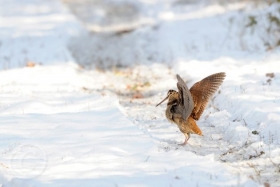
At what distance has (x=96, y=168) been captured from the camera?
20.9 feet

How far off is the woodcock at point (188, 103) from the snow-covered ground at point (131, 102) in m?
0.30

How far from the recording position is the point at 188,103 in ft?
24.3

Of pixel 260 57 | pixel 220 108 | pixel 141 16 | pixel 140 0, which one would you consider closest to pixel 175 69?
pixel 260 57

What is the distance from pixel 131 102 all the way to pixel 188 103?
366 cm

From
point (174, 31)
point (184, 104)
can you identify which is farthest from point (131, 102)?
point (174, 31)

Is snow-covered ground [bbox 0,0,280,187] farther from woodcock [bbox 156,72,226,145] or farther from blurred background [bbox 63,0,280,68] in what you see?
woodcock [bbox 156,72,226,145]

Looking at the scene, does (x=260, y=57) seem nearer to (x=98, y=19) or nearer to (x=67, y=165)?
(x=67, y=165)

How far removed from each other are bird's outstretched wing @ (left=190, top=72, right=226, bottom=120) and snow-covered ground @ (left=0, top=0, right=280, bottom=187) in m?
0.45

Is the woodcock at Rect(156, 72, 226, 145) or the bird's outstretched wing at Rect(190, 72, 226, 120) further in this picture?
the bird's outstretched wing at Rect(190, 72, 226, 120)

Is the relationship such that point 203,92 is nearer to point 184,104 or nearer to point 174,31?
point 184,104

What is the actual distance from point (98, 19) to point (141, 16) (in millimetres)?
1726

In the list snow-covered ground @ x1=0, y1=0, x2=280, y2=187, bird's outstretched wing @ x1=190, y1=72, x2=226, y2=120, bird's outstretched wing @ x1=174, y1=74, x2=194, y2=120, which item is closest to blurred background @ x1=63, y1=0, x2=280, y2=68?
snow-covered ground @ x1=0, y1=0, x2=280, y2=187

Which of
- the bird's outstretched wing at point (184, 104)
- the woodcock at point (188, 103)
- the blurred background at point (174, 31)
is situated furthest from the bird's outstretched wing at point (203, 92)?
the blurred background at point (174, 31)

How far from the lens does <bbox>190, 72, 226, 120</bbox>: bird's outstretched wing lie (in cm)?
794
